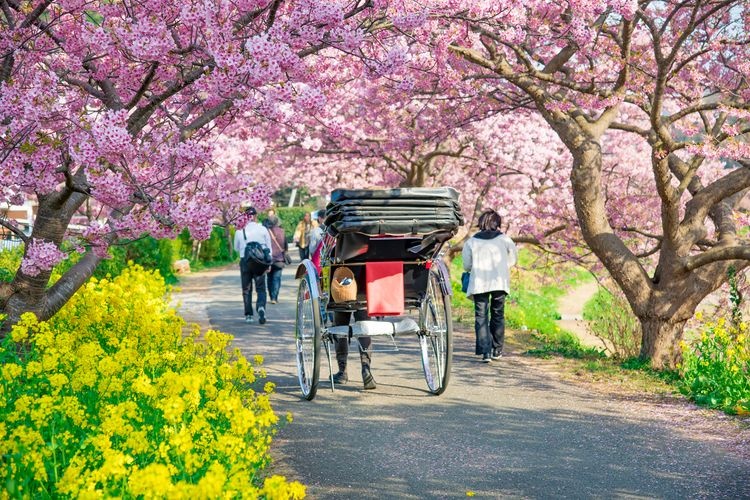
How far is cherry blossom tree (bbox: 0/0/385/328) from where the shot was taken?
5.04 m

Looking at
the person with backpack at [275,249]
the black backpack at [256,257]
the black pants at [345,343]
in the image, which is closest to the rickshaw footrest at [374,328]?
the black pants at [345,343]

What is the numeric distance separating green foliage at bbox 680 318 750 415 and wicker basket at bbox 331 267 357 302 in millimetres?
3173

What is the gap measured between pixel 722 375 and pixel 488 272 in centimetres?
286

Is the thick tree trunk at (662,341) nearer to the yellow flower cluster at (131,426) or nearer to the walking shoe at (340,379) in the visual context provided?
the walking shoe at (340,379)

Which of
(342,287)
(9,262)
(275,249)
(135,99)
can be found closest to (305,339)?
(342,287)

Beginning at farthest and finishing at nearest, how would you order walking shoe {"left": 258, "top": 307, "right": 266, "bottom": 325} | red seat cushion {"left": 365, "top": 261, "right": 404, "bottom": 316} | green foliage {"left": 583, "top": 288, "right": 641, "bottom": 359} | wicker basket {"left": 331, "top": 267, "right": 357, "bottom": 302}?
1. walking shoe {"left": 258, "top": 307, "right": 266, "bottom": 325}
2. green foliage {"left": 583, "top": 288, "right": 641, "bottom": 359}
3. wicker basket {"left": 331, "top": 267, "right": 357, "bottom": 302}
4. red seat cushion {"left": 365, "top": 261, "right": 404, "bottom": 316}

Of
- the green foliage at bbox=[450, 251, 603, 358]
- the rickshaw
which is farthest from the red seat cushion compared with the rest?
the green foliage at bbox=[450, 251, 603, 358]

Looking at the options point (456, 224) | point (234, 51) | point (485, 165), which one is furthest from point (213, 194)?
point (485, 165)

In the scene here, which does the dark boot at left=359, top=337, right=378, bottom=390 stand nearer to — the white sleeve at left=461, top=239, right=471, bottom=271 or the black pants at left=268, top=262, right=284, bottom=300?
the white sleeve at left=461, top=239, right=471, bottom=271

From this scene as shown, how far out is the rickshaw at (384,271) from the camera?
7.51 m

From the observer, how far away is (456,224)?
25.2 ft

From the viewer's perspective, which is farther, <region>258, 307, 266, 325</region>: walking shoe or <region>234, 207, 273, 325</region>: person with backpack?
<region>258, 307, 266, 325</region>: walking shoe

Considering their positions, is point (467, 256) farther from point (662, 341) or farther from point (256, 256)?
point (256, 256)

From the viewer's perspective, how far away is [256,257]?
13.4 meters
